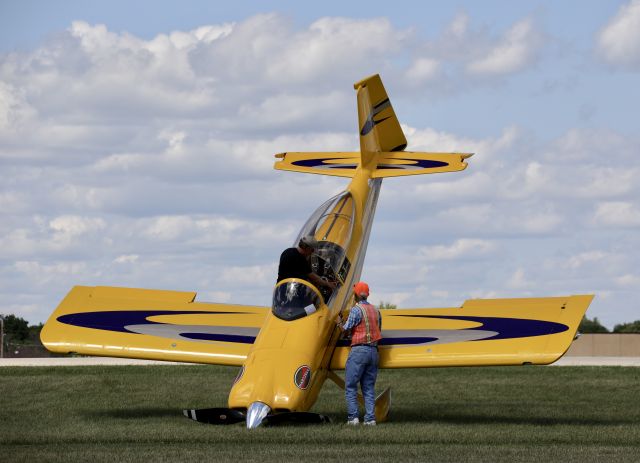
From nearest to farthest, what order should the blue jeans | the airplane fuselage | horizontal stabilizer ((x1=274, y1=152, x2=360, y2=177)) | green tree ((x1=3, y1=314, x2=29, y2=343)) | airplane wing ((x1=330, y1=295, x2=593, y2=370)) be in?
the airplane fuselage < the blue jeans < airplane wing ((x1=330, y1=295, x2=593, y2=370)) < horizontal stabilizer ((x1=274, y1=152, x2=360, y2=177)) < green tree ((x1=3, y1=314, x2=29, y2=343))

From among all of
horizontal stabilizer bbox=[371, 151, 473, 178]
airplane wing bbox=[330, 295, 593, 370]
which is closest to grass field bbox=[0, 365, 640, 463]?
airplane wing bbox=[330, 295, 593, 370]

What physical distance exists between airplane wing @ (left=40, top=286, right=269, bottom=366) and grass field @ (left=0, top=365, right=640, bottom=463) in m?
1.07

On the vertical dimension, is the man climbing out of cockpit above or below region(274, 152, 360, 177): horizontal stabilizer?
below

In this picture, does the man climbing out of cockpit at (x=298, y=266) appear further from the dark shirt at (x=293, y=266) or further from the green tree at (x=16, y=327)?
the green tree at (x=16, y=327)

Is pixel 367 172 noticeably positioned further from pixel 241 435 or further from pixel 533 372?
pixel 241 435

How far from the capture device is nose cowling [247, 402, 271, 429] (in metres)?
14.5

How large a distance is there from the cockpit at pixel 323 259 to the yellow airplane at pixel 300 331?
0.02 m

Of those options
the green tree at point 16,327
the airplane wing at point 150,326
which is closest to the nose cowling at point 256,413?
the airplane wing at point 150,326

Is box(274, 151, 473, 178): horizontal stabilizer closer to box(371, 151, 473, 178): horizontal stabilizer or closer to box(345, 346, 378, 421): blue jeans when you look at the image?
box(371, 151, 473, 178): horizontal stabilizer

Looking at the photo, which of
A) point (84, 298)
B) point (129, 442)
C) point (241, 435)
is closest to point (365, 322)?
point (241, 435)

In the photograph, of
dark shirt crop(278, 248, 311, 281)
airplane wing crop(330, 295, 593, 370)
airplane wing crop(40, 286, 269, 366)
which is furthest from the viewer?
airplane wing crop(40, 286, 269, 366)

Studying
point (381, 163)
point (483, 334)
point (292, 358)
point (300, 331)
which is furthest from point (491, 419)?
point (381, 163)

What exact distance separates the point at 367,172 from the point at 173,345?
8.34 meters

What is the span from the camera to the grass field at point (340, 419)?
1248 centimetres
